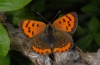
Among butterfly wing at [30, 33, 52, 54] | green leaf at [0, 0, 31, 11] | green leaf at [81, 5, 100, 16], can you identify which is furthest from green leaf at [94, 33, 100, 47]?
green leaf at [0, 0, 31, 11]

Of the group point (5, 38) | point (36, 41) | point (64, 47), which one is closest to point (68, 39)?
point (64, 47)

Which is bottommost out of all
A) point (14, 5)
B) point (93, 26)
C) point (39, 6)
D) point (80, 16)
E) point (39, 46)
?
point (80, 16)

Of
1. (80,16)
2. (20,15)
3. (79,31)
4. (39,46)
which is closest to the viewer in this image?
(39,46)

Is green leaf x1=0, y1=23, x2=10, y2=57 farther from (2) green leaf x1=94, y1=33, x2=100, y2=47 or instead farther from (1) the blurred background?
(2) green leaf x1=94, y1=33, x2=100, y2=47

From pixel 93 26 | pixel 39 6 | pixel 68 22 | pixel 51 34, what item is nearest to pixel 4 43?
pixel 51 34

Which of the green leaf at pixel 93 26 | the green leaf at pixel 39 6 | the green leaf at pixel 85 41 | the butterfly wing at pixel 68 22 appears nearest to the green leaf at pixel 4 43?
the butterfly wing at pixel 68 22

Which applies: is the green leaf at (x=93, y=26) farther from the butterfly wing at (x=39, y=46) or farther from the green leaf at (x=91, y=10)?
the butterfly wing at (x=39, y=46)

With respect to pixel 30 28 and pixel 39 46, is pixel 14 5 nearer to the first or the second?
pixel 30 28
